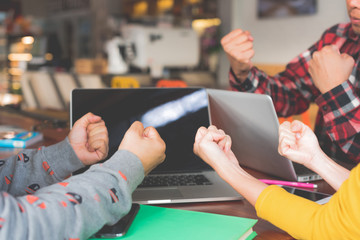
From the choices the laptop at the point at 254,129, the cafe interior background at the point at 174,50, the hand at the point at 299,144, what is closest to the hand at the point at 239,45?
the laptop at the point at 254,129

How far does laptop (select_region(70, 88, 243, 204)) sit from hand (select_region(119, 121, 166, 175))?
10.3 inches

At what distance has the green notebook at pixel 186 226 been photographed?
0.59 metres

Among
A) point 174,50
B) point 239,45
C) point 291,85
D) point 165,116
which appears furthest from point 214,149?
point 174,50

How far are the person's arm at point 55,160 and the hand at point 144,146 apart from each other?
0.16m

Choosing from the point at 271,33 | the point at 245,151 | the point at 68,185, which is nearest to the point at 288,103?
the point at 245,151

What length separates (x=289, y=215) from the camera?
60cm

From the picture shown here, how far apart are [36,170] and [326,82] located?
756 millimetres

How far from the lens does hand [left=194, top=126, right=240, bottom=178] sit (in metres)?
0.69

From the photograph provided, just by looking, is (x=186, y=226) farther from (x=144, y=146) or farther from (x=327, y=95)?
(x=327, y=95)

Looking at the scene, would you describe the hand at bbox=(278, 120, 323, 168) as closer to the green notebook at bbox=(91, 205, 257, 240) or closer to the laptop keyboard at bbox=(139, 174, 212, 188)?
the green notebook at bbox=(91, 205, 257, 240)

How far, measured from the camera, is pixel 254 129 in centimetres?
93

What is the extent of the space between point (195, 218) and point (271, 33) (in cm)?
346

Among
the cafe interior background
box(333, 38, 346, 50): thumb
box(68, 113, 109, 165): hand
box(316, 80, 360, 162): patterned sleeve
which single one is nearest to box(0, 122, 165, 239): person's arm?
box(68, 113, 109, 165): hand

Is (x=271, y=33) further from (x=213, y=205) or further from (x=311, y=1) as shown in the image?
(x=213, y=205)
